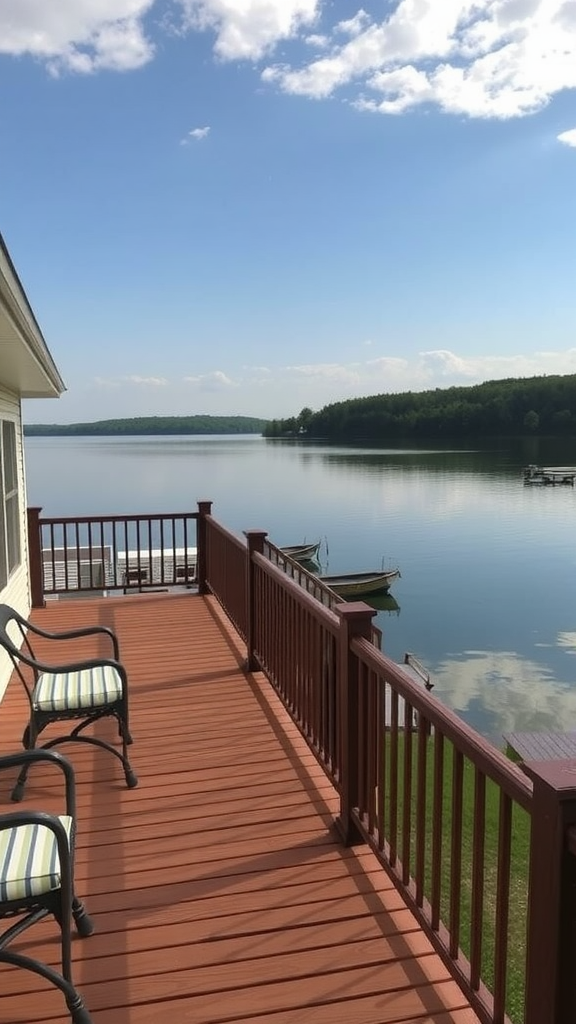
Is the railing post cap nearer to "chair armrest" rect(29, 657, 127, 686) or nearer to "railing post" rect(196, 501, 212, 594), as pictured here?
"chair armrest" rect(29, 657, 127, 686)

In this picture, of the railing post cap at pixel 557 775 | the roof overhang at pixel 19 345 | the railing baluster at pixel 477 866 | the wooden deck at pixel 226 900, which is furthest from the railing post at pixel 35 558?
the railing post cap at pixel 557 775

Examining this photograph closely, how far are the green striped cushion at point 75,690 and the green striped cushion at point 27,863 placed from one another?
1.20 metres

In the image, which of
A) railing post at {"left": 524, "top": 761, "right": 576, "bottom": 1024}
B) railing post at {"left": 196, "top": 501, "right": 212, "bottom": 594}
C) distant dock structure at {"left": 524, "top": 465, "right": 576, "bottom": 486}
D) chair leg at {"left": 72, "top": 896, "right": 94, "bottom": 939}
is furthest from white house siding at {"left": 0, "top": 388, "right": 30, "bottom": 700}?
distant dock structure at {"left": 524, "top": 465, "right": 576, "bottom": 486}

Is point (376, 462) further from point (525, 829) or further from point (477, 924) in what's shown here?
point (477, 924)

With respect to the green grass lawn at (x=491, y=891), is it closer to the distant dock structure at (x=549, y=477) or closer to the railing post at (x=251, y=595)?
the railing post at (x=251, y=595)

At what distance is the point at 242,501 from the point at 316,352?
14.2 m

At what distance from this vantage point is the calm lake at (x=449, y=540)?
704 inches

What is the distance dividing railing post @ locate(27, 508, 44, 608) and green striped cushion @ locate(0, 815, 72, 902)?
5.48m

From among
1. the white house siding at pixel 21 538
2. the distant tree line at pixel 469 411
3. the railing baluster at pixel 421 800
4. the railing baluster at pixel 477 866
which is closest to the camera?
Answer: the railing baluster at pixel 477 866

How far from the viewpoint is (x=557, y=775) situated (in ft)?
4.23

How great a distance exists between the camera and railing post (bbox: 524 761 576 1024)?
126cm

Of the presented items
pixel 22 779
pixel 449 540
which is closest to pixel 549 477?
pixel 449 540

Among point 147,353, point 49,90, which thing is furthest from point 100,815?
point 147,353

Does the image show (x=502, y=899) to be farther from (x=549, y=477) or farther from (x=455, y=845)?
(x=549, y=477)
